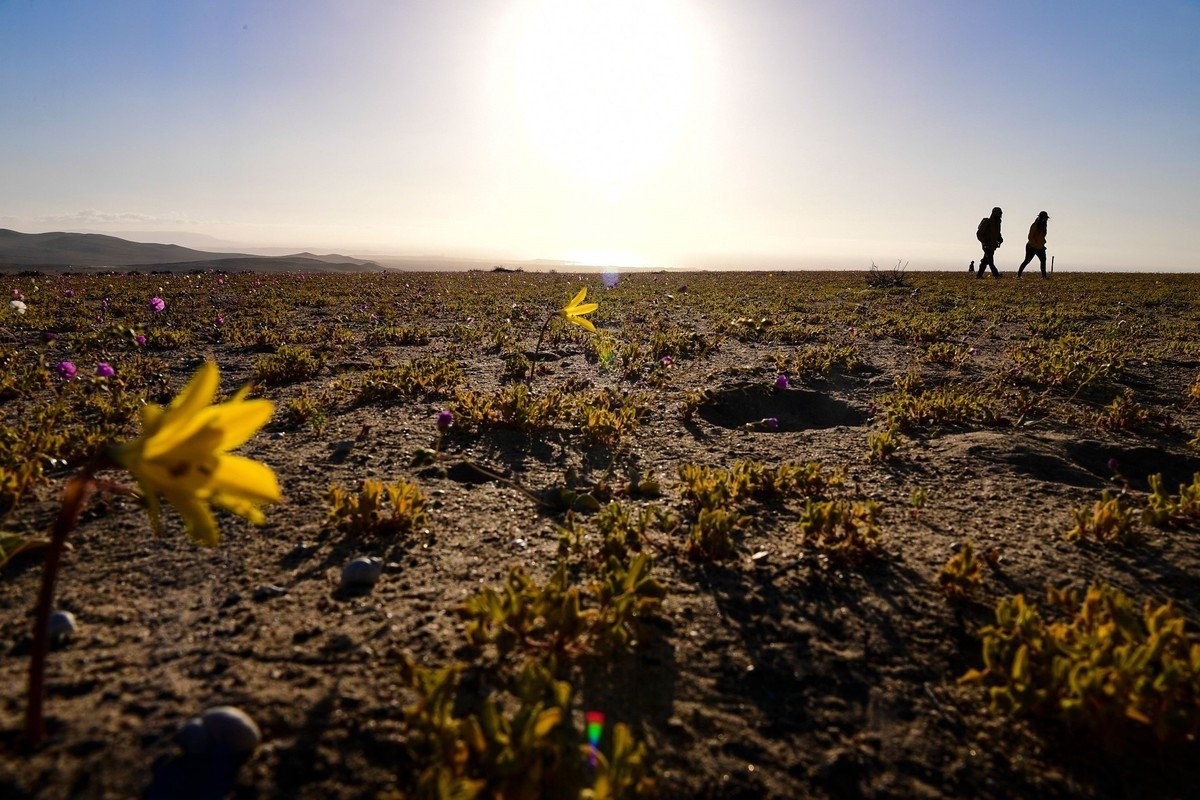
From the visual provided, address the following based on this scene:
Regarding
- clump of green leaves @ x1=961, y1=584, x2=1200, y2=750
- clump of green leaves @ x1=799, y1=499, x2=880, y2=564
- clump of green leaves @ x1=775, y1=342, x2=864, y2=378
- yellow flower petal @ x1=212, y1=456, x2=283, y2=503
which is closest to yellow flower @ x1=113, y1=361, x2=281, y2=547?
yellow flower petal @ x1=212, y1=456, x2=283, y2=503

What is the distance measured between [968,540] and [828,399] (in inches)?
121

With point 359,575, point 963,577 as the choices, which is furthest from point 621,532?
point 963,577

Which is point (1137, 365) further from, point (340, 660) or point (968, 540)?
point (340, 660)

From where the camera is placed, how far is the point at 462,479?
3.81 meters

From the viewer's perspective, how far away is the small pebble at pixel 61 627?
2018 mm

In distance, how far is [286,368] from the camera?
6.33m

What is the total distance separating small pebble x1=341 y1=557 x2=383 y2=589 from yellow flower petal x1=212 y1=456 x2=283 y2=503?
1.25 meters

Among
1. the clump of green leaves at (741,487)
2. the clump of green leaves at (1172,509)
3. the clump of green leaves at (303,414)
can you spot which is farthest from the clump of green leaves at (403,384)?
the clump of green leaves at (1172,509)

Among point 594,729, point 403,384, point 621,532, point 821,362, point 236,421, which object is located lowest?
point 594,729

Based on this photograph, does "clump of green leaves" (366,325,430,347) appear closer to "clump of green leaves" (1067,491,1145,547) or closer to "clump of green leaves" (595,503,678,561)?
"clump of green leaves" (595,503,678,561)

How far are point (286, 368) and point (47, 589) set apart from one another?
214 inches

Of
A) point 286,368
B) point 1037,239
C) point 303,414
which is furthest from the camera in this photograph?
point 1037,239

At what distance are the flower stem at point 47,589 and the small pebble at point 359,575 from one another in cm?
102

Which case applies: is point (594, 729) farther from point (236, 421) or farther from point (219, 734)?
point (236, 421)
